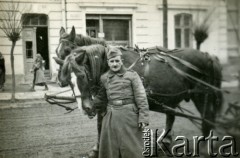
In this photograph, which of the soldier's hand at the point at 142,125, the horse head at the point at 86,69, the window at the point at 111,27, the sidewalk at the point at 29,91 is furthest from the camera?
the window at the point at 111,27

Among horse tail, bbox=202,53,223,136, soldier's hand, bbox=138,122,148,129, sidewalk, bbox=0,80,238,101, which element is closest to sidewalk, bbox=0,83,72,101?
sidewalk, bbox=0,80,238,101

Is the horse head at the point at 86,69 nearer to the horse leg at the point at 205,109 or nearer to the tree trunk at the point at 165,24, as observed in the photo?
the tree trunk at the point at 165,24

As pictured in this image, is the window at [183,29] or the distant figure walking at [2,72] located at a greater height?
the window at [183,29]

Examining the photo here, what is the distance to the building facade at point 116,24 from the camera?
125 inches

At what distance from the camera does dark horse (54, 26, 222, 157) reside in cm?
285

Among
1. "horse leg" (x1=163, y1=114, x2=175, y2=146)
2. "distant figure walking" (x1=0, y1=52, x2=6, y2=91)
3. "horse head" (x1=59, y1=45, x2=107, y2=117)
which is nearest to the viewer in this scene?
"horse head" (x1=59, y1=45, x2=107, y2=117)

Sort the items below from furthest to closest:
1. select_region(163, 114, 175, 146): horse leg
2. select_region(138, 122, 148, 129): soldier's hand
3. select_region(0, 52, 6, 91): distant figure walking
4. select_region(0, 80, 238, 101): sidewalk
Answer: select_region(163, 114, 175, 146): horse leg → select_region(0, 80, 238, 101): sidewalk → select_region(0, 52, 6, 91): distant figure walking → select_region(138, 122, 148, 129): soldier's hand

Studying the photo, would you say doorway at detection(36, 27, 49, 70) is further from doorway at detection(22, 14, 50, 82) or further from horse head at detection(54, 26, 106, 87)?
horse head at detection(54, 26, 106, 87)

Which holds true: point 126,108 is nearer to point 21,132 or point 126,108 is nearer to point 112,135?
point 112,135

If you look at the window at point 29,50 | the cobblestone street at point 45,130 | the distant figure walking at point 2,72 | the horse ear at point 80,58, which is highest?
the window at point 29,50

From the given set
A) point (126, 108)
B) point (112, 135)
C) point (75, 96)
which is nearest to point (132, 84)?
point (126, 108)

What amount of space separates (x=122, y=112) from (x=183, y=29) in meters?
1.28

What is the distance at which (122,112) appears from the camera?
8.43ft

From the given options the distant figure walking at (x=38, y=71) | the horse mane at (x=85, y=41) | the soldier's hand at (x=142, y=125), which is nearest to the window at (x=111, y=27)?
the horse mane at (x=85, y=41)
